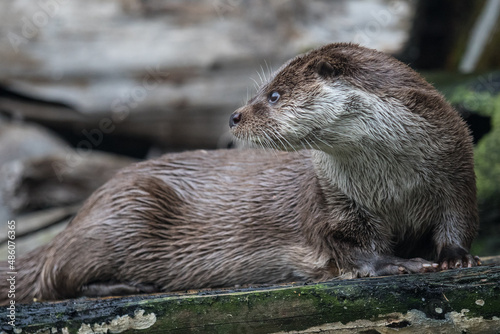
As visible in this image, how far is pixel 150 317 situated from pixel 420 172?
1154mm

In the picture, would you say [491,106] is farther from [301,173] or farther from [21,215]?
[21,215]

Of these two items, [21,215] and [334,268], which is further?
[21,215]

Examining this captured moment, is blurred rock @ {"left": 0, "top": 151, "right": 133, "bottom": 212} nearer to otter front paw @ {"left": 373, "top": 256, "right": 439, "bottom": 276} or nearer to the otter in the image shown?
the otter

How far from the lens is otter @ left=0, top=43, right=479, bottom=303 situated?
242cm

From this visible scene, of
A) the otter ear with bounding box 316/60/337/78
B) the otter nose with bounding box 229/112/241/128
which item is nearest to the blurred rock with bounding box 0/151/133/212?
the otter nose with bounding box 229/112/241/128

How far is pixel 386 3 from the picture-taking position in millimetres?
6254

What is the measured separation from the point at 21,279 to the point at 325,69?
1810mm

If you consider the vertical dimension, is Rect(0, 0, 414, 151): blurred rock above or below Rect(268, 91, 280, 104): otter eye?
above

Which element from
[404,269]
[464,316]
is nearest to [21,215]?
[404,269]

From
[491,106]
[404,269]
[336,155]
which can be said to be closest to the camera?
[404,269]

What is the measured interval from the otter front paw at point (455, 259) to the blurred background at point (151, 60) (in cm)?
390

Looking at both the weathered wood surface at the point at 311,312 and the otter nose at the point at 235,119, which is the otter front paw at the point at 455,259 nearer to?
the weathered wood surface at the point at 311,312

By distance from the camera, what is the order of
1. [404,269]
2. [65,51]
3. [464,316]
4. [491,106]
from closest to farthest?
[464,316], [404,269], [491,106], [65,51]

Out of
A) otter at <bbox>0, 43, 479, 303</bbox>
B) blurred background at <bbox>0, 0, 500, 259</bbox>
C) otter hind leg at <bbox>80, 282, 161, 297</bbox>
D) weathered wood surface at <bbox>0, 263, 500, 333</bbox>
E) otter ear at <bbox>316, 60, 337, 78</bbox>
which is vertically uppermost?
blurred background at <bbox>0, 0, 500, 259</bbox>
